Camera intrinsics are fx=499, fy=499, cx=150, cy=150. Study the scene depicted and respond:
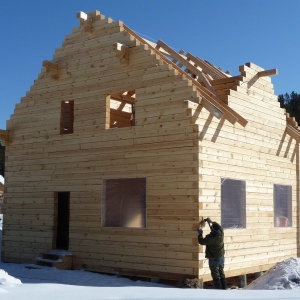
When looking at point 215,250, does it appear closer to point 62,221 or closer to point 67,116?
point 62,221

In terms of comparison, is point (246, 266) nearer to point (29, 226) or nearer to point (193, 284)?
point (193, 284)

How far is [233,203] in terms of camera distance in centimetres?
1380

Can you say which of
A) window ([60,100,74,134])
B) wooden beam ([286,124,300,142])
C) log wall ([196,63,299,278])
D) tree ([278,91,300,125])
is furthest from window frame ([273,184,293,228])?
tree ([278,91,300,125])

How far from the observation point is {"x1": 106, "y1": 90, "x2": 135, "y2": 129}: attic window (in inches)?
666

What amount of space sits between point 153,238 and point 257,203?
361 cm

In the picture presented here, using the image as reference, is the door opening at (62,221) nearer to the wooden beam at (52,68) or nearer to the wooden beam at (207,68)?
the wooden beam at (52,68)

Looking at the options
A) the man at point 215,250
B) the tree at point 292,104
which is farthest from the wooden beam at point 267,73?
the tree at point 292,104

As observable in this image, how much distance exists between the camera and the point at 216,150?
13.1 metres

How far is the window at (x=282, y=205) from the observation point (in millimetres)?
15758

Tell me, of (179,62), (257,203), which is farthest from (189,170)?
(179,62)

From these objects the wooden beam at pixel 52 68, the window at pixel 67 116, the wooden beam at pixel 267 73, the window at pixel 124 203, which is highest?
the wooden beam at pixel 52 68

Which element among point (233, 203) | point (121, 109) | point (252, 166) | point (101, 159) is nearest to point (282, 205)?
point (252, 166)

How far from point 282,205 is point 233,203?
3.03 m

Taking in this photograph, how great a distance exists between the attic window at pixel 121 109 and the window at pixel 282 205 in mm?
5620
